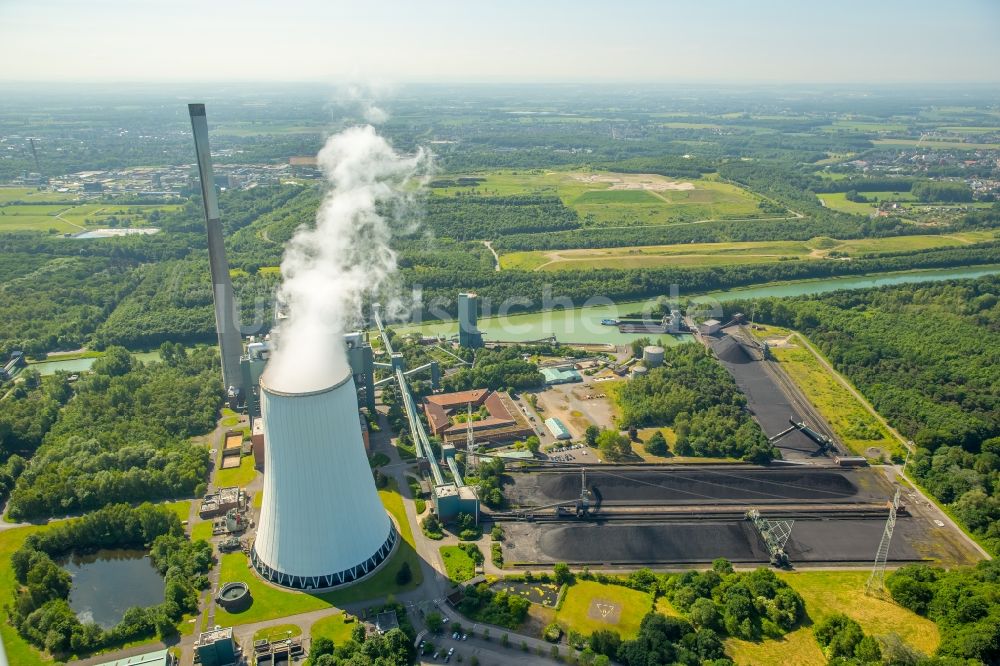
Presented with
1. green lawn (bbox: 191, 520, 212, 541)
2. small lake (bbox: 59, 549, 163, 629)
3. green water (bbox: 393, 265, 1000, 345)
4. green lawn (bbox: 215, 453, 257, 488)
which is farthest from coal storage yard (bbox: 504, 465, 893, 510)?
green water (bbox: 393, 265, 1000, 345)

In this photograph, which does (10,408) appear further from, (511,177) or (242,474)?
(511,177)

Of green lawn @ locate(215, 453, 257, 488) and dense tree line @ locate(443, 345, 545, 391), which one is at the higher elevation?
dense tree line @ locate(443, 345, 545, 391)

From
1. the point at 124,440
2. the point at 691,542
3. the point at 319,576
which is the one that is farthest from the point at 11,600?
the point at 691,542

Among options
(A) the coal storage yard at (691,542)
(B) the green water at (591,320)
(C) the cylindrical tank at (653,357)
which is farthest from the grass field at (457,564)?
→ (B) the green water at (591,320)

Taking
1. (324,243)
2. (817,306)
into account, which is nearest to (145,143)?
(324,243)

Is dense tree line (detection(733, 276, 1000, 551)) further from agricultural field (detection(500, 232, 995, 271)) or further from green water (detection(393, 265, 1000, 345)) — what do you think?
agricultural field (detection(500, 232, 995, 271))

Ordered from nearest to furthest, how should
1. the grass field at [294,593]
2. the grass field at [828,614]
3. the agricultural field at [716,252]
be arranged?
1. the grass field at [828,614]
2. the grass field at [294,593]
3. the agricultural field at [716,252]

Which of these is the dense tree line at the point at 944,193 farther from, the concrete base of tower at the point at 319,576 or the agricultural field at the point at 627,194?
the concrete base of tower at the point at 319,576
